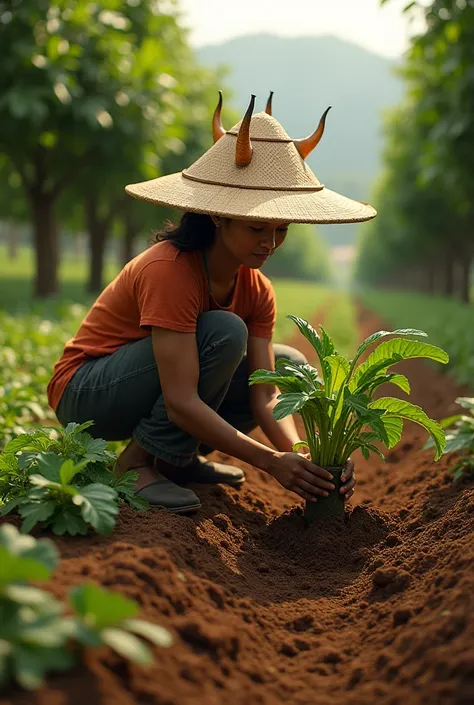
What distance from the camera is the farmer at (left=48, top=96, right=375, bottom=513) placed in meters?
3.05

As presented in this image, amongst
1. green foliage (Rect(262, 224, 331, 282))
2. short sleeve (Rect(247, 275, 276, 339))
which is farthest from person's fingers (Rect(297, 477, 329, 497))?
green foliage (Rect(262, 224, 331, 282))

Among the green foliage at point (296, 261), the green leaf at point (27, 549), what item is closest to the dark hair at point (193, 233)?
the green leaf at point (27, 549)

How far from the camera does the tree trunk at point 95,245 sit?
18.8 meters

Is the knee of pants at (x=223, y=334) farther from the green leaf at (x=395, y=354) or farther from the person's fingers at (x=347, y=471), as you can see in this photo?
the person's fingers at (x=347, y=471)

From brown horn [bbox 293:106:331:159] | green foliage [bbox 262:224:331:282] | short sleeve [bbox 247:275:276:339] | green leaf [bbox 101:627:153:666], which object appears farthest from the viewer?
green foliage [bbox 262:224:331:282]

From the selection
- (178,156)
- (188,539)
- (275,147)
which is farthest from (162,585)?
(178,156)

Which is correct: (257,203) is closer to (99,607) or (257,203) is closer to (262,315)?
(262,315)

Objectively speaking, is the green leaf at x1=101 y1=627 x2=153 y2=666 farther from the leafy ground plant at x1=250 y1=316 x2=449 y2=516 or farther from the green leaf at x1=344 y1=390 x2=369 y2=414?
the green leaf at x1=344 y1=390 x2=369 y2=414

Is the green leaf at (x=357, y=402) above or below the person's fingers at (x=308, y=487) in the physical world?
above

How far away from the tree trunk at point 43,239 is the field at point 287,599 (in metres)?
11.3

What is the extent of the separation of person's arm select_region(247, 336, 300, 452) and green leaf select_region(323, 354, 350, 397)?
443mm

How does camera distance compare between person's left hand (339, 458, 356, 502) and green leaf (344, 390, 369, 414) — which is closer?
green leaf (344, 390, 369, 414)

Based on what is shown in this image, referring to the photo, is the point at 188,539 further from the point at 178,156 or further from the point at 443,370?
the point at 178,156

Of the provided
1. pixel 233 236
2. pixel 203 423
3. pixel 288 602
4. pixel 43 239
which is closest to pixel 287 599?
pixel 288 602
